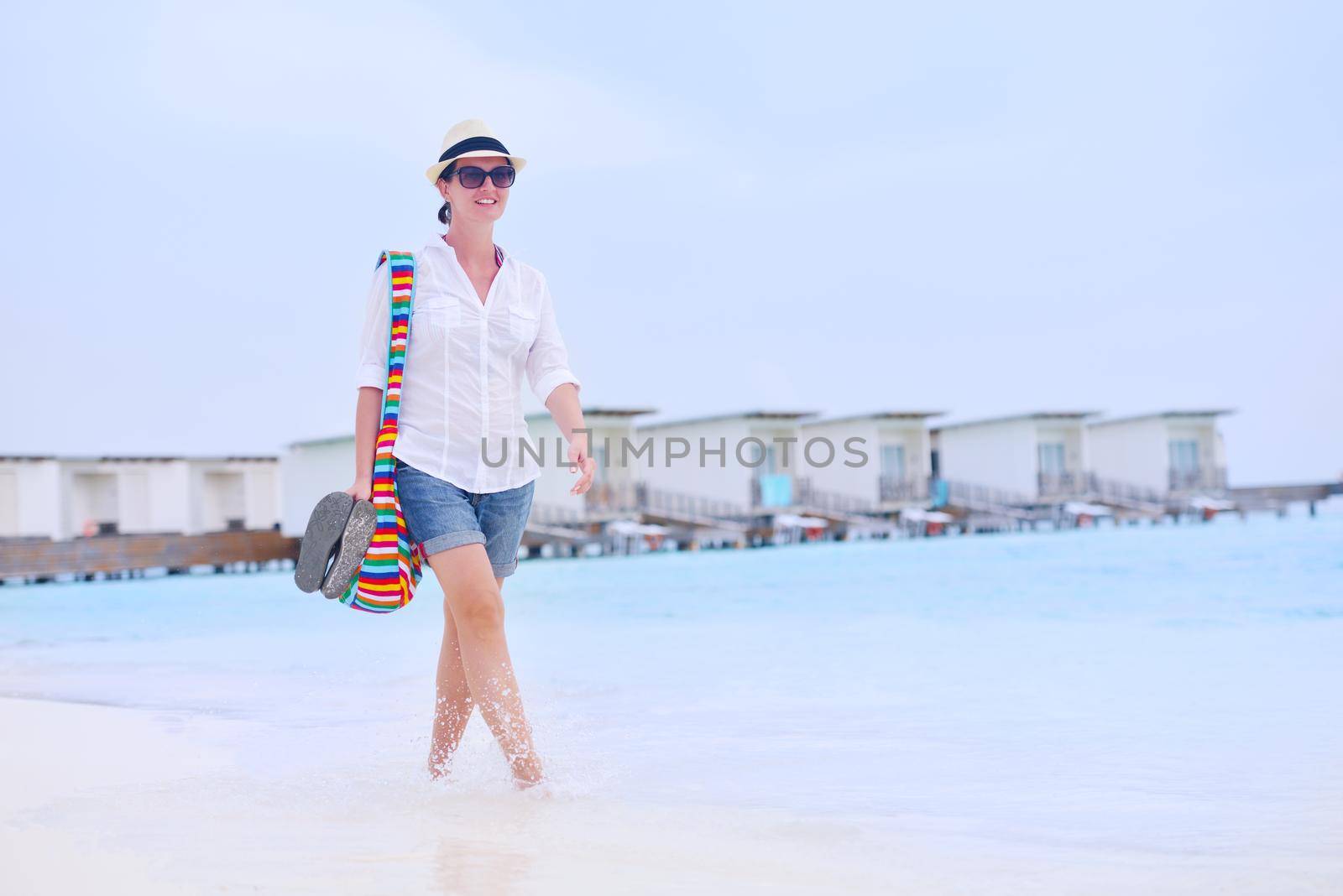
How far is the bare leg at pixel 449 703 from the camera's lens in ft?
10.6

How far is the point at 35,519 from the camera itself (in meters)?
28.3

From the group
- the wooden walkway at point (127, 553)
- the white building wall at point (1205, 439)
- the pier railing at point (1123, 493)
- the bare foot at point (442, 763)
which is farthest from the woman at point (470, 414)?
the white building wall at point (1205, 439)

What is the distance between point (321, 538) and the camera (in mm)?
2871

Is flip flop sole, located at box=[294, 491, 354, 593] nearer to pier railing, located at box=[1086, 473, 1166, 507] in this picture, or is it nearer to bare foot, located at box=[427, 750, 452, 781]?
bare foot, located at box=[427, 750, 452, 781]

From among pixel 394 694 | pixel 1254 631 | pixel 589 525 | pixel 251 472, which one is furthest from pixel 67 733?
pixel 251 472

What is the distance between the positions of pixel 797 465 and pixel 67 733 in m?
30.5

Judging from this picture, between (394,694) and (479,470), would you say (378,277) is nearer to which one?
(479,470)

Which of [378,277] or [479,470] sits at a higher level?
[378,277]

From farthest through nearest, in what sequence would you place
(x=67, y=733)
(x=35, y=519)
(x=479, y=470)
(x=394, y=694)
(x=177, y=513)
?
1. (x=177, y=513)
2. (x=35, y=519)
3. (x=394, y=694)
4. (x=67, y=733)
5. (x=479, y=470)

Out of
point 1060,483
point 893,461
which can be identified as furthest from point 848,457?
point 1060,483

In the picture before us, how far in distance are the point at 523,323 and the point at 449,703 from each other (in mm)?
996

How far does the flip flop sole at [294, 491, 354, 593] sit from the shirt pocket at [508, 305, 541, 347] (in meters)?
0.56

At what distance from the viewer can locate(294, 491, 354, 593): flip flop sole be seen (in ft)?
9.41

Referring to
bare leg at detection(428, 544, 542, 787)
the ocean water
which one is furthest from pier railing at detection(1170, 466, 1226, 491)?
bare leg at detection(428, 544, 542, 787)
